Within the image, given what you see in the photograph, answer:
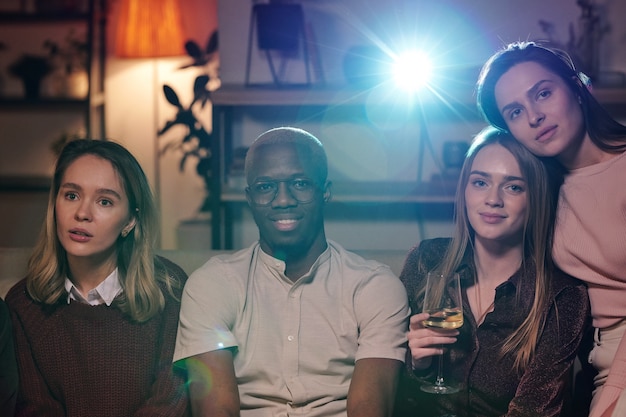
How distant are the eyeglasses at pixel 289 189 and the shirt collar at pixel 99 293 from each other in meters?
0.47

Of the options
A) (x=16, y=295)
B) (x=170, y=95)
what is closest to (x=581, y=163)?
(x=16, y=295)

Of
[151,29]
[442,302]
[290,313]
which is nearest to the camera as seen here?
[442,302]

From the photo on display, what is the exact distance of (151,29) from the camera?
4.64m

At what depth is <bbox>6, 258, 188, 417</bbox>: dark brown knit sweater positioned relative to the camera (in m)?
2.12

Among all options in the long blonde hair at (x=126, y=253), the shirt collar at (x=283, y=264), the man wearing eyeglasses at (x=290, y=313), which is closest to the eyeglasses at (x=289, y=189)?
the man wearing eyeglasses at (x=290, y=313)

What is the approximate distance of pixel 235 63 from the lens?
3.98 metres

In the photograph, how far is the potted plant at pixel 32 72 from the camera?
488cm

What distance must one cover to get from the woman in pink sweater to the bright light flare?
59.8 inches

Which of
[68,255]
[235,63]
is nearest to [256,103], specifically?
[235,63]

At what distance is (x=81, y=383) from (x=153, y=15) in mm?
2963

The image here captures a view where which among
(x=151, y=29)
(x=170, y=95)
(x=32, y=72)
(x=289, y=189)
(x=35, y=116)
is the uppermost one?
(x=151, y=29)

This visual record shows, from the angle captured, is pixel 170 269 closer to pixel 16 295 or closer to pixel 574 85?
pixel 16 295

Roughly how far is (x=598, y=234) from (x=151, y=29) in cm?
318

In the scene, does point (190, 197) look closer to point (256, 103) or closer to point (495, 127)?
point (256, 103)
